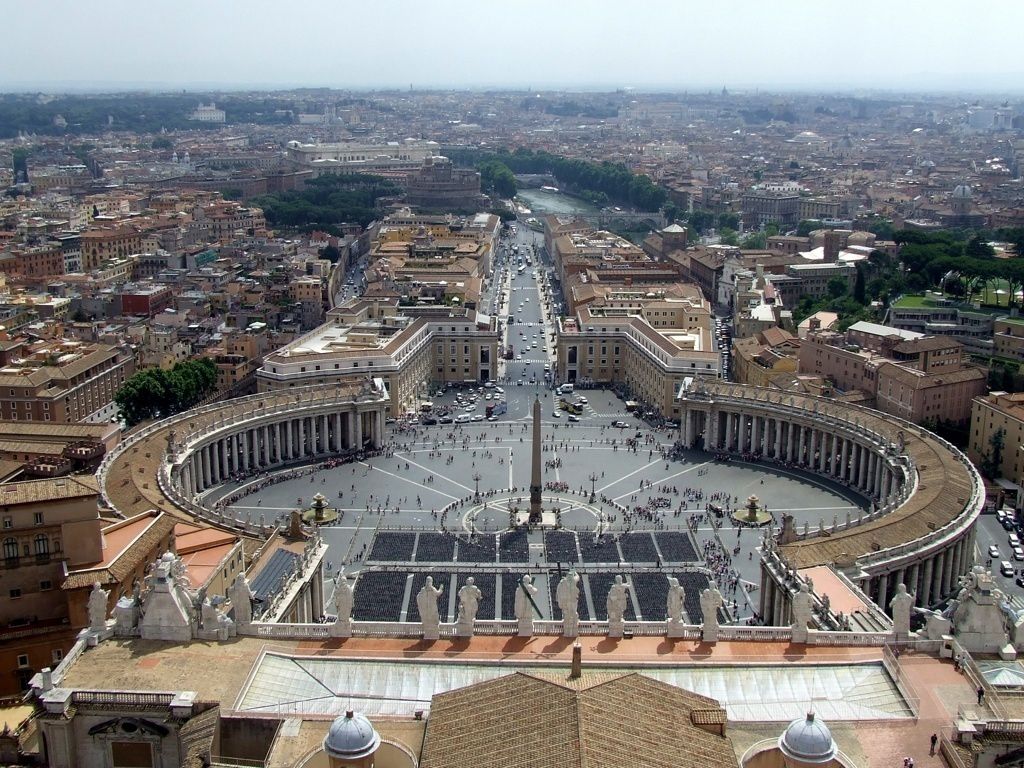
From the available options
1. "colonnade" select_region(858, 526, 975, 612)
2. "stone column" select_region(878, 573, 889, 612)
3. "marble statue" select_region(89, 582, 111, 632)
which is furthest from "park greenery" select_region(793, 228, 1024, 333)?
"marble statue" select_region(89, 582, 111, 632)

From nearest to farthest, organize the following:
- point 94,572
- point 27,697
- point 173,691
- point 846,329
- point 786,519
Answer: point 173,691, point 27,697, point 94,572, point 786,519, point 846,329

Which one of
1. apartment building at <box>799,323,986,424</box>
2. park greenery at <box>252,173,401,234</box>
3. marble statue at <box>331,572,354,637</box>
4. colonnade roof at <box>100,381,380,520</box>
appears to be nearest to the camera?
marble statue at <box>331,572,354,637</box>

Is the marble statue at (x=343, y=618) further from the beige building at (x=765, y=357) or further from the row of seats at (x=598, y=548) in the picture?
the beige building at (x=765, y=357)

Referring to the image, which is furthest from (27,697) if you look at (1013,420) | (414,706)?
(1013,420)

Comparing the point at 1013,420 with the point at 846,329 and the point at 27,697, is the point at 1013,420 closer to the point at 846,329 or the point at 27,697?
the point at 846,329

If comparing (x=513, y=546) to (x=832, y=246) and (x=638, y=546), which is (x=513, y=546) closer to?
(x=638, y=546)

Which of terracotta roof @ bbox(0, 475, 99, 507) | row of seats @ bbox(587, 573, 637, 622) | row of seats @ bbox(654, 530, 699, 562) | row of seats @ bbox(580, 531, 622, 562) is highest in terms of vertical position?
terracotta roof @ bbox(0, 475, 99, 507)

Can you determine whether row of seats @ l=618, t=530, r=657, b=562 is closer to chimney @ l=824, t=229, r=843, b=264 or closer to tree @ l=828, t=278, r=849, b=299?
tree @ l=828, t=278, r=849, b=299
